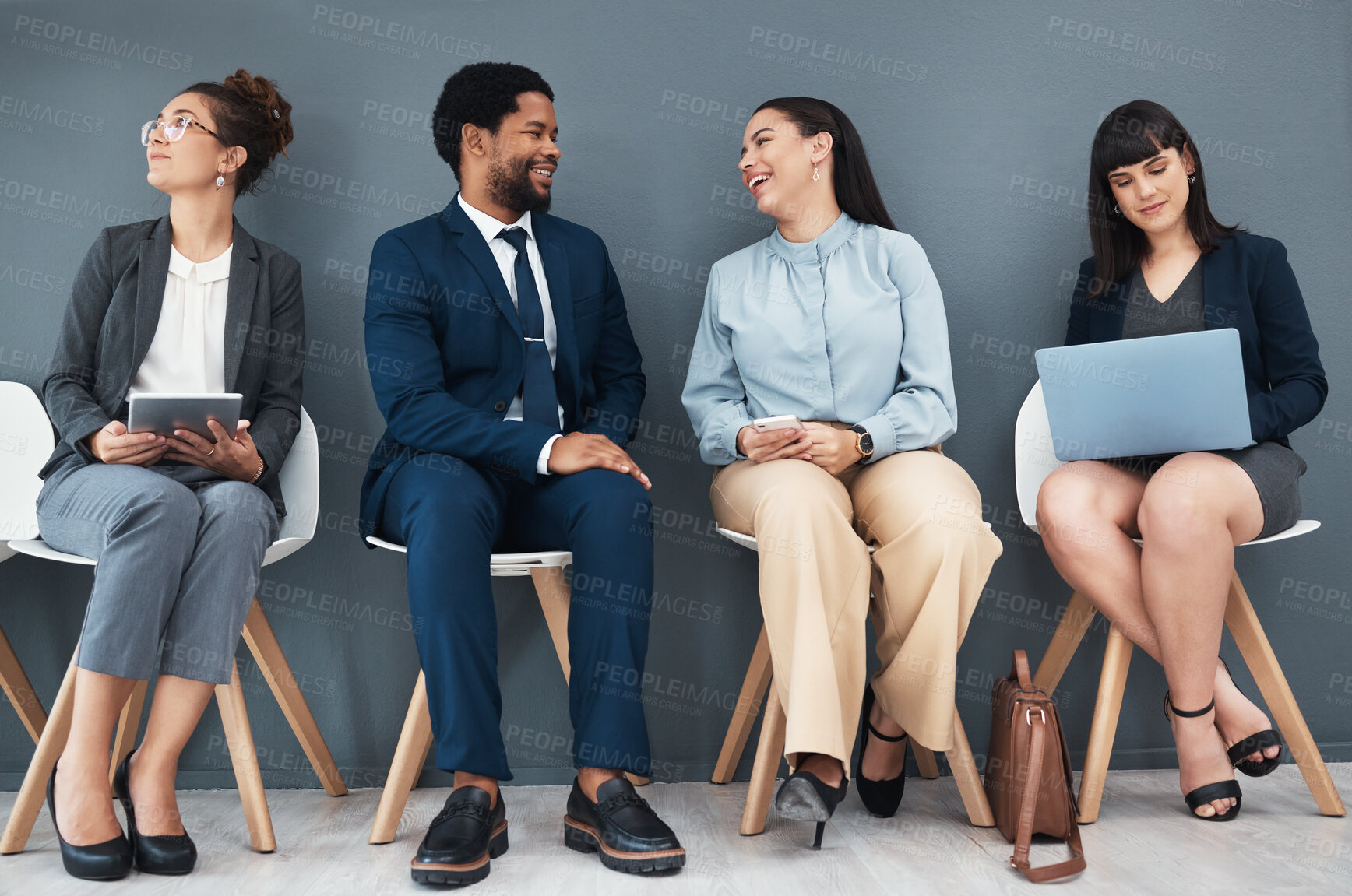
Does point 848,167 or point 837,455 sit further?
point 848,167

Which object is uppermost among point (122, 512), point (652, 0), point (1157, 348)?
point (652, 0)

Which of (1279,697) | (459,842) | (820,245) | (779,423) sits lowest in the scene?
(459,842)

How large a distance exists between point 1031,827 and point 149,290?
1749mm

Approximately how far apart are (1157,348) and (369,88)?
1688mm

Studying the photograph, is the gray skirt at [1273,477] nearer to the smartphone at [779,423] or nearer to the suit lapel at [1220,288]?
the suit lapel at [1220,288]

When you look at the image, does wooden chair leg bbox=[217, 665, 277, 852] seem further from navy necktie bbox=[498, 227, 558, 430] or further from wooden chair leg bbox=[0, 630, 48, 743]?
navy necktie bbox=[498, 227, 558, 430]

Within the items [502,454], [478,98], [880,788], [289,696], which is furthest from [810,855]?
[478,98]

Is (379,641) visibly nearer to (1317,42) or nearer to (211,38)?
(211,38)

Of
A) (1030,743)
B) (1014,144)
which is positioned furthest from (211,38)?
(1030,743)

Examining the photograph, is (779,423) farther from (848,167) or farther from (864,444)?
(848,167)

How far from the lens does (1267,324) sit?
1.83 m

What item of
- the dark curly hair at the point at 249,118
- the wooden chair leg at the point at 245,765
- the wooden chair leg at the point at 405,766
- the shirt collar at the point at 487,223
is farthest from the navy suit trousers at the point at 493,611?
the dark curly hair at the point at 249,118

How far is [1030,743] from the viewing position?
58.2 inches

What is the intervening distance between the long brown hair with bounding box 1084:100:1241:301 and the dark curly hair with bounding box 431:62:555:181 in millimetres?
1115
